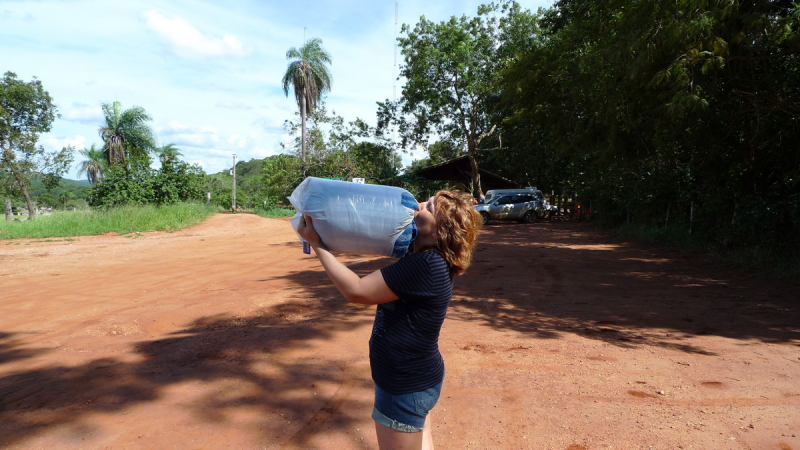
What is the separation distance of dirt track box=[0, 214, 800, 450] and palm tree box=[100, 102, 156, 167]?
25.1 m

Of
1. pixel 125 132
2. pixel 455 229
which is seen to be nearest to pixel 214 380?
pixel 455 229

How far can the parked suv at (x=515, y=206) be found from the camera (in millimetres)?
23578

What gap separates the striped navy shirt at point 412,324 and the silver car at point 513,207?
2148 centimetres

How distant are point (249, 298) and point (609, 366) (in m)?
5.04

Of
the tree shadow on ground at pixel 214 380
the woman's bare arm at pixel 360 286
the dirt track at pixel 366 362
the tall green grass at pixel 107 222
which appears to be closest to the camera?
the woman's bare arm at pixel 360 286

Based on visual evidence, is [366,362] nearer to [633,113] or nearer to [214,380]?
[214,380]

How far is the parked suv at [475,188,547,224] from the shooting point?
23578 mm

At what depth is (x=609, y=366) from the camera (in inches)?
179

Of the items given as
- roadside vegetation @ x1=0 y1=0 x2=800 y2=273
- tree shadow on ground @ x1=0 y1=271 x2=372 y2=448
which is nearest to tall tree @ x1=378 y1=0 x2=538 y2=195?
roadside vegetation @ x1=0 y1=0 x2=800 y2=273

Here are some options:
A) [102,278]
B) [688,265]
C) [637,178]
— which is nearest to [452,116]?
[637,178]

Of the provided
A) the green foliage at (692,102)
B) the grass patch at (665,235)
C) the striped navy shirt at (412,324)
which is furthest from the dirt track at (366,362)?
the grass patch at (665,235)

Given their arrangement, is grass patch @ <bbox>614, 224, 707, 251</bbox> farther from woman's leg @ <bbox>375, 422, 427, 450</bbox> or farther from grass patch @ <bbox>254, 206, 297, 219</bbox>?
grass patch @ <bbox>254, 206, 297, 219</bbox>

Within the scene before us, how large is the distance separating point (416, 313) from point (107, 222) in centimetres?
2059

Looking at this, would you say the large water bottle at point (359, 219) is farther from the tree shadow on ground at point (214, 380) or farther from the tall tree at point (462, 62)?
the tall tree at point (462, 62)
